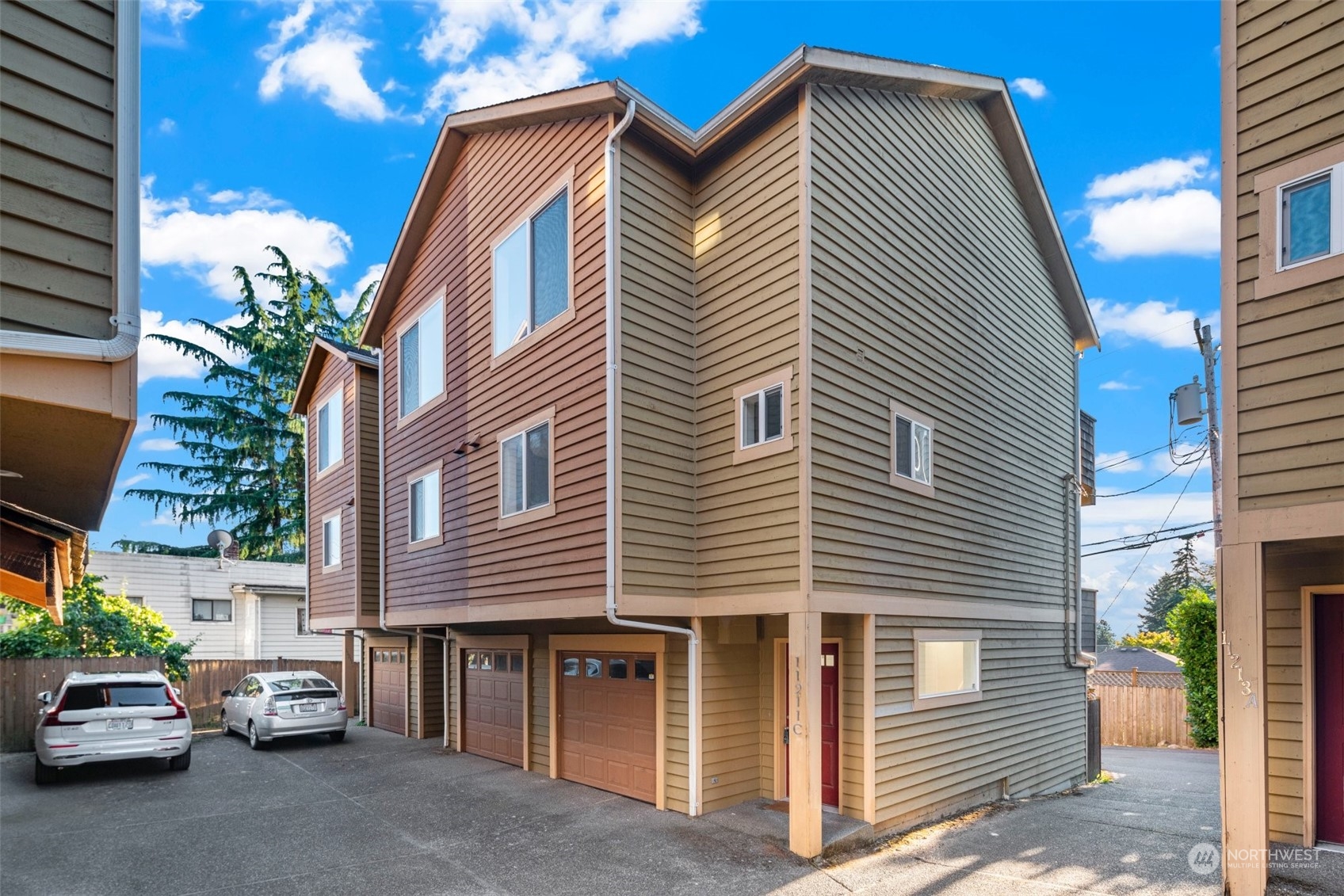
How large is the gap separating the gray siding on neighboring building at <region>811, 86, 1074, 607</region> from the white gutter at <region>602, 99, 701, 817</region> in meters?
2.09

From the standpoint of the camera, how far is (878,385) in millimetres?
9898

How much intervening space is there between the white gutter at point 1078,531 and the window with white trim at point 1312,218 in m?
8.93

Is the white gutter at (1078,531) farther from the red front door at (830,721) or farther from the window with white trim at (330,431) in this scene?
the window with white trim at (330,431)

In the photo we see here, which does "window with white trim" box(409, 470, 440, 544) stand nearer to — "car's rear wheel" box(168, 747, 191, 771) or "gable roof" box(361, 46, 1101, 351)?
"gable roof" box(361, 46, 1101, 351)

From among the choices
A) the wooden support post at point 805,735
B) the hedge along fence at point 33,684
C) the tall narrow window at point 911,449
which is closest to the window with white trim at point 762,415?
the tall narrow window at point 911,449

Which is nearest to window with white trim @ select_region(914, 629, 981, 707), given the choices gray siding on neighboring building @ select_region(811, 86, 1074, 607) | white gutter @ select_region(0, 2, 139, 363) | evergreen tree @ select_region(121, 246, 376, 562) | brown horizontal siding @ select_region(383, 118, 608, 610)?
gray siding on neighboring building @ select_region(811, 86, 1074, 607)

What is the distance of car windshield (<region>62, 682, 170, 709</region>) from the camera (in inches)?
467

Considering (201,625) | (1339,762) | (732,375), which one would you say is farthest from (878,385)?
(201,625)

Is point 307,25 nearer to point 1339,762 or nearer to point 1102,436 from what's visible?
point 1102,436

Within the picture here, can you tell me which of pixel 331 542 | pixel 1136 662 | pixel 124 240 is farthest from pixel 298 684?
pixel 1136 662

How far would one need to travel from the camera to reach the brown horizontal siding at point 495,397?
9.78 m

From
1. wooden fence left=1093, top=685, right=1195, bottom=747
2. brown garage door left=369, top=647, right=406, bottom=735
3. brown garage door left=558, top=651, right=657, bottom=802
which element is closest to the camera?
brown garage door left=558, top=651, right=657, bottom=802

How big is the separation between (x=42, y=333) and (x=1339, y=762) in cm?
1005

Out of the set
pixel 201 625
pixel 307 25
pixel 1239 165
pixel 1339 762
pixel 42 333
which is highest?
pixel 307 25
